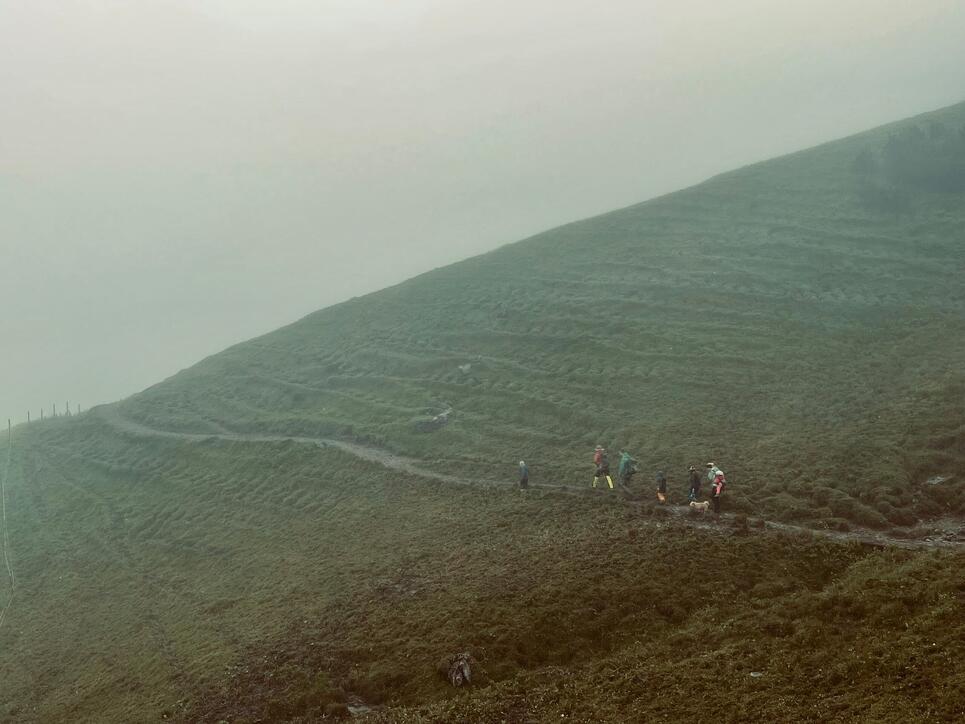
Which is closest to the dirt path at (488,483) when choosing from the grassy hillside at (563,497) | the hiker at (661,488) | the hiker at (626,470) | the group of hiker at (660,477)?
the grassy hillside at (563,497)

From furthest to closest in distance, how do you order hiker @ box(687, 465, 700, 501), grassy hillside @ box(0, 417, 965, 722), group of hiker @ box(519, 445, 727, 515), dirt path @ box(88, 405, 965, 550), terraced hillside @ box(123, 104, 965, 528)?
terraced hillside @ box(123, 104, 965, 528) → hiker @ box(687, 465, 700, 501) → group of hiker @ box(519, 445, 727, 515) → dirt path @ box(88, 405, 965, 550) → grassy hillside @ box(0, 417, 965, 722)

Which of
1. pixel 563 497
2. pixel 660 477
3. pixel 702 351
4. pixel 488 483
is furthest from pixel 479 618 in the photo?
pixel 702 351

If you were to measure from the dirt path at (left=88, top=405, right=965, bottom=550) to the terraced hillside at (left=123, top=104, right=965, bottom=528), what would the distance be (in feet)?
5.04

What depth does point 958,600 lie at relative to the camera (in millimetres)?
21688

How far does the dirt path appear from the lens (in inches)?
1257

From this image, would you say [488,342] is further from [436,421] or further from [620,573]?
[620,573]

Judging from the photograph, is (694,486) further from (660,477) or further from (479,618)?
(479,618)

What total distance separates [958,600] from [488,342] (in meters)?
72.7

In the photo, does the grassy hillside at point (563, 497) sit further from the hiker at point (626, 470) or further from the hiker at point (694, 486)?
the hiker at point (694, 486)

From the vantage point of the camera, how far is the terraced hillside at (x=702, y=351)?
47375mm

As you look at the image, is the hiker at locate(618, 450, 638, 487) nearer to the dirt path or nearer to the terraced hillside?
the dirt path

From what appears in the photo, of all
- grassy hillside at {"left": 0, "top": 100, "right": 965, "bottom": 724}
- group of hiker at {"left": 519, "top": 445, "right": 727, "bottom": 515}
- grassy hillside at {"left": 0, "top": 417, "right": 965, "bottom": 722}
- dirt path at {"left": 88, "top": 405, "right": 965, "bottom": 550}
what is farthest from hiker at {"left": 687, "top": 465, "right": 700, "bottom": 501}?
grassy hillside at {"left": 0, "top": 417, "right": 965, "bottom": 722}

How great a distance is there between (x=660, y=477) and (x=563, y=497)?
803 centimetres

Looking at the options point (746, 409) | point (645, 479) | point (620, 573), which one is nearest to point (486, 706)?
point (620, 573)
